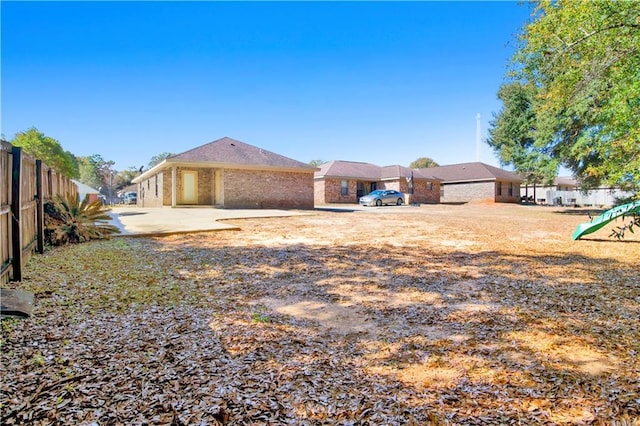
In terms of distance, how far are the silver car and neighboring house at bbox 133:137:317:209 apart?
671 cm

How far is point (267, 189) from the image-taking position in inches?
797

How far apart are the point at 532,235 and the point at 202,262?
8.98m

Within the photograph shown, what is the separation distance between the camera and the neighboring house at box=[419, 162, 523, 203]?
35.6 m

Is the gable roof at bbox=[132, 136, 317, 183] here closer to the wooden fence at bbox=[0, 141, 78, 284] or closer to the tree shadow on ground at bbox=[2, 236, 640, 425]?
the wooden fence at bbox=[0, 141, 78, 284]

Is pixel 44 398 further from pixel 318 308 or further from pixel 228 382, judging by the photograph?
pixel 318 308

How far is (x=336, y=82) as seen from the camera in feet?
72.8

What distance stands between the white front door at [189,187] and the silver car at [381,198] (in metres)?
12.9

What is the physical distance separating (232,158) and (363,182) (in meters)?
16.0

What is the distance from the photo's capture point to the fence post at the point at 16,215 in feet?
13.4

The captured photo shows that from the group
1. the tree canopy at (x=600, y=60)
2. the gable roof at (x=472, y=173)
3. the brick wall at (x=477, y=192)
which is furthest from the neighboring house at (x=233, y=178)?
the gable roof at (x=472, y=173)

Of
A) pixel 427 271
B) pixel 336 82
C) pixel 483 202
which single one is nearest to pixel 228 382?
pixel 427 271

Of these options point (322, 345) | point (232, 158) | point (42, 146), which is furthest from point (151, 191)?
point (322, 345)

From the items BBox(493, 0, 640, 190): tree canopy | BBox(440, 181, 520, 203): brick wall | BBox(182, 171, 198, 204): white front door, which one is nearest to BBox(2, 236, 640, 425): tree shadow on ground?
BBox(493, 0, 640, 190): tree canopy

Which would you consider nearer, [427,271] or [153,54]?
[427,271]
